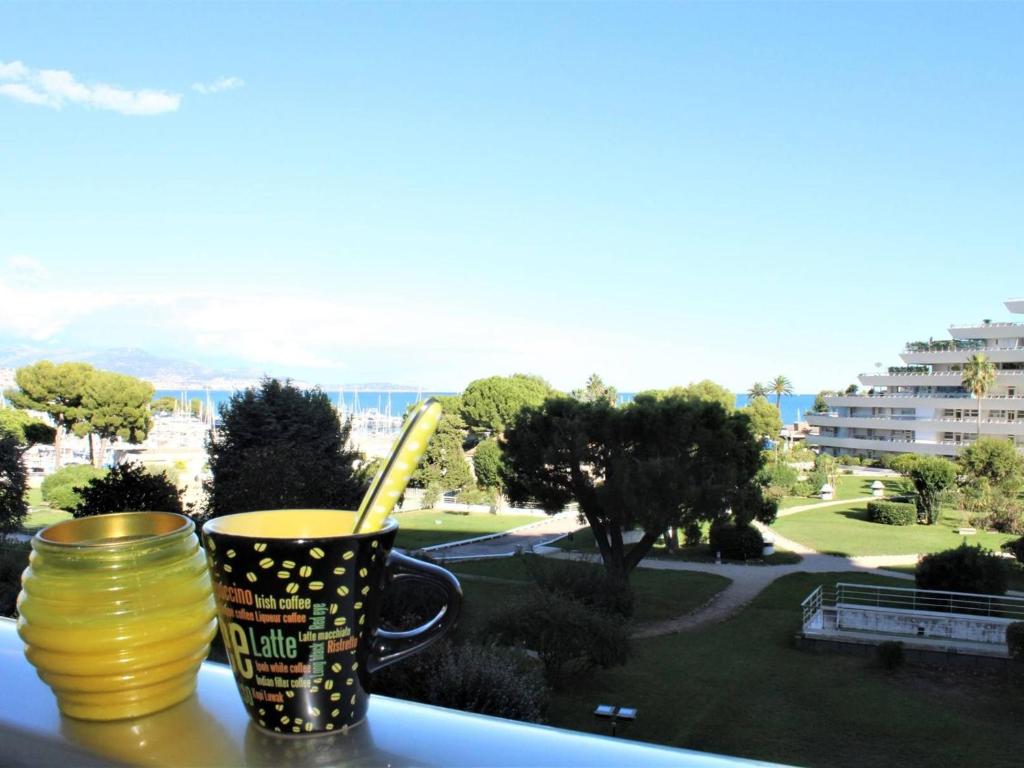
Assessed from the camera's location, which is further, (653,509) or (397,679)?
(653,509)

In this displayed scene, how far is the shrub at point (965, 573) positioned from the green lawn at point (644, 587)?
135 inches

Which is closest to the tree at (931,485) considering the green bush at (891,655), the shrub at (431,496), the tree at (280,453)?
the shrub at (431,496)

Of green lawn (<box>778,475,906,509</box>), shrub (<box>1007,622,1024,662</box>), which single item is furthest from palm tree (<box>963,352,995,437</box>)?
shrub (<box>1007,622,1024,662</box>)

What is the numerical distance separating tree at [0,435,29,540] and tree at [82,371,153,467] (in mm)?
13116

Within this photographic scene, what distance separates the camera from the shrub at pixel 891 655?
375 inches

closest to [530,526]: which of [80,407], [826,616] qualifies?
[826,616]

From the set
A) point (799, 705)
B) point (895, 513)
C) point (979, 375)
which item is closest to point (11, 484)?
point (799, 705)

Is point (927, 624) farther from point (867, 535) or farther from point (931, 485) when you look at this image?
point (931, 485)

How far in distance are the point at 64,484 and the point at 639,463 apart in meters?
16.2

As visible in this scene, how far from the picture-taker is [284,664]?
2.29 feet

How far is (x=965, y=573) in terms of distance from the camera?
11.8m

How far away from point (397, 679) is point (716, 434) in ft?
26.9

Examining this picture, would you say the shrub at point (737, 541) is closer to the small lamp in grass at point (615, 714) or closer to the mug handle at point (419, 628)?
the small lamp in grass at point (615, 714)

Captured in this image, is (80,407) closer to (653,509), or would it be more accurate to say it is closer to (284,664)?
(653,509)
